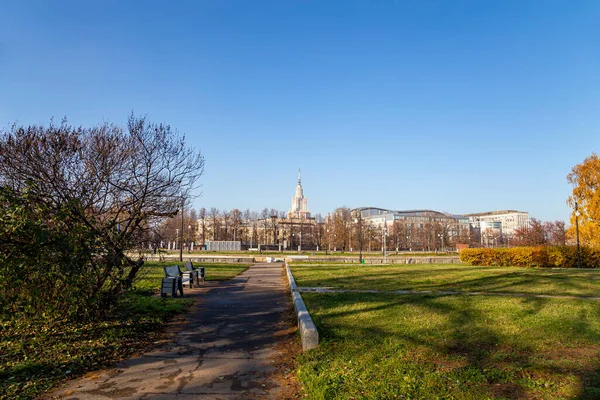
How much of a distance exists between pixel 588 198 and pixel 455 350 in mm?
36489

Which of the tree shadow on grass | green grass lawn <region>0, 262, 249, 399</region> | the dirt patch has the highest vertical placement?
green grass lawn <region>0, 262, 249, 399</region>

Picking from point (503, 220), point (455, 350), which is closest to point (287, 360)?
point (455, 350)

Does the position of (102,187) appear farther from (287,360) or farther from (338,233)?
(338,233)

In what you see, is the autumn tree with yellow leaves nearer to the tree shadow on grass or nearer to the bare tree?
the tree shadow on grass

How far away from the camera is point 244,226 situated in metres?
90.8

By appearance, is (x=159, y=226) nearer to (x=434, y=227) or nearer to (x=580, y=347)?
(x=580, y=347)

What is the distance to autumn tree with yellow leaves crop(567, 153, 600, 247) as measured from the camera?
112 ft

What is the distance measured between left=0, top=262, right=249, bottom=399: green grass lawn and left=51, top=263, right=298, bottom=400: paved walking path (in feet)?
1.13

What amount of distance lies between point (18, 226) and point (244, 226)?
84.9m

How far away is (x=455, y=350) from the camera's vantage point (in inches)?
238

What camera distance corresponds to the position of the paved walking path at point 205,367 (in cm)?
467

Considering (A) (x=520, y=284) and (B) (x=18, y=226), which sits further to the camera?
(A) (x=520, y=284)

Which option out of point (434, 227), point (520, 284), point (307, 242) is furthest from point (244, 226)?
point (520, 284)

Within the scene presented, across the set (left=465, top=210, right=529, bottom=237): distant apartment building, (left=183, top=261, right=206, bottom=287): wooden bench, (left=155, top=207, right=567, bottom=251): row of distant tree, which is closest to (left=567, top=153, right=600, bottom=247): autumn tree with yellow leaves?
(left=155, top=207, right=567, bottom=251): row of distant tree
